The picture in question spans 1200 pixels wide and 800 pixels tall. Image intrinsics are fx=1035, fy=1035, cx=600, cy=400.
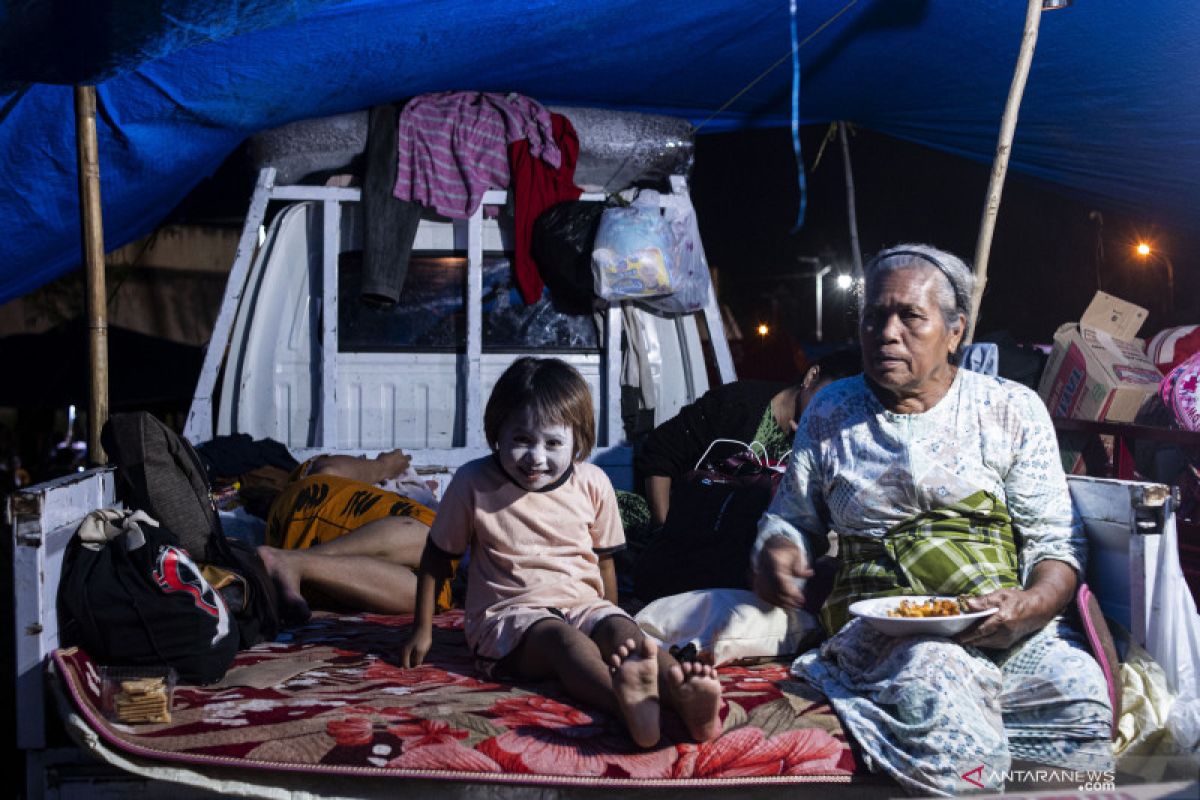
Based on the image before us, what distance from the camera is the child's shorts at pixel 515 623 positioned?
2736 millimetres

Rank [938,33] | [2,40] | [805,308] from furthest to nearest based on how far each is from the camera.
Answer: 1. [805,308]
2. [938,33]
3. [2,40]

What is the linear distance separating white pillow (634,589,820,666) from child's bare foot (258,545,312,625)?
1.15 metres

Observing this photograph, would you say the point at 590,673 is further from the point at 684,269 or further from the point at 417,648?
the point at 684,269

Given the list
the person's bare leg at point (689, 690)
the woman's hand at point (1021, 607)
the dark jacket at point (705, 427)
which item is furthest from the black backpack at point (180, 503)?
the woman's hand at point (1021, 607)

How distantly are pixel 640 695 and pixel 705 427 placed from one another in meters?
2.33

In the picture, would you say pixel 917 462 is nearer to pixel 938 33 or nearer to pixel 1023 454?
pixel 1023 454

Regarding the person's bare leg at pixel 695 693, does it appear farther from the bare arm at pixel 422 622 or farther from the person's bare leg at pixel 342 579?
the person's bare leg at pixel 342 579

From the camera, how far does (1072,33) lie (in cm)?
429

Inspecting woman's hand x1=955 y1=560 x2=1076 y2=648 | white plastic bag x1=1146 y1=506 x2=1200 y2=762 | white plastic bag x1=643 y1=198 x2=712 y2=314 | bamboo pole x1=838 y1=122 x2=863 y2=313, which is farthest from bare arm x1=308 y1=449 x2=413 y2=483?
bamboo pole x1=838 y1=122 x2=863 y2=313

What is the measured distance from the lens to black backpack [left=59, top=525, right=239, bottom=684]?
2.57 metres

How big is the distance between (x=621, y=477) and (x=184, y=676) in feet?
9.83

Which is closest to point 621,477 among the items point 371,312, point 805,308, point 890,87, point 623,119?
point 371,312

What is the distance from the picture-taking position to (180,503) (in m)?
3.15

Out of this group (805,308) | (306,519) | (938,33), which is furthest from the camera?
(805,308)
